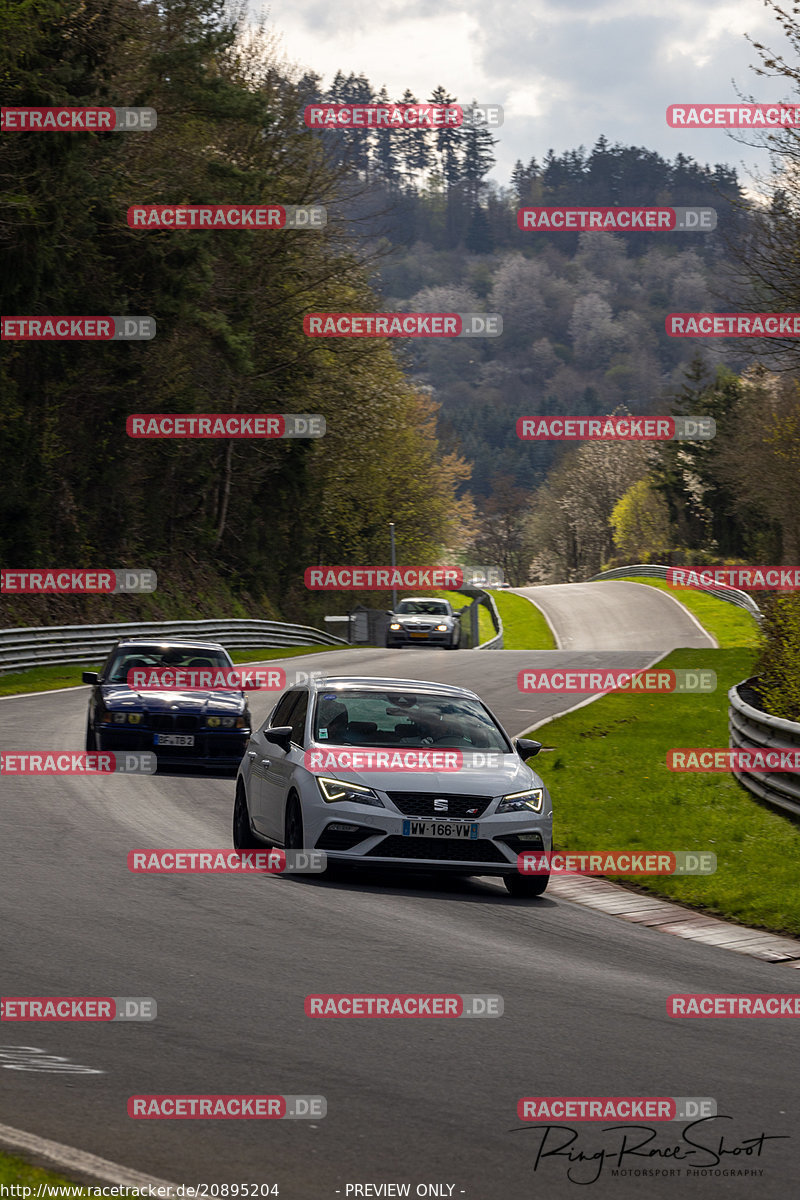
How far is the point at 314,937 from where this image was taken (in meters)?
8.91

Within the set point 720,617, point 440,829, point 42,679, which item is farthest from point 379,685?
point 720,617

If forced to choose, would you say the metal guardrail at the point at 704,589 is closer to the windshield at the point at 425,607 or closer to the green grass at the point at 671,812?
the windshield at the point at 425,607

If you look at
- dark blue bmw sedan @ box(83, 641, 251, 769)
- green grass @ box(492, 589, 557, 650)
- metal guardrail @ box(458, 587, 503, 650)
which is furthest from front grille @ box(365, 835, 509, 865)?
green grass @ box(492, 589, 557, 650)

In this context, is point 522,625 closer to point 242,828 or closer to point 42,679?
point 42,679

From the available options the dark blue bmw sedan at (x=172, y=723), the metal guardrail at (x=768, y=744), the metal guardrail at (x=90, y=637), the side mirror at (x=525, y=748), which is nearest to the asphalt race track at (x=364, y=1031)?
the side mirror at (x=525, y=748)

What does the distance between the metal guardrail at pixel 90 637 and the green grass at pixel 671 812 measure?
308 inches

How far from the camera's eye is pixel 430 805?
1076 cm

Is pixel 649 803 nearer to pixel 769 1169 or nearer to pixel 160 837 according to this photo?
pixel 160 837

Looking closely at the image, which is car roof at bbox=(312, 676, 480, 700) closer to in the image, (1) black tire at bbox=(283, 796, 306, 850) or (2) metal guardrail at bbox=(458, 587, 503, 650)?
(1) black tire at bbox=(283, 796, 306, 850)

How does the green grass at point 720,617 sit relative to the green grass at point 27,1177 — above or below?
below

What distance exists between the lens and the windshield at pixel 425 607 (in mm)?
47875

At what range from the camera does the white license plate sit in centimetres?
1067

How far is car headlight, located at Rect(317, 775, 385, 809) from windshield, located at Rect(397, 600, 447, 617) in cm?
3679

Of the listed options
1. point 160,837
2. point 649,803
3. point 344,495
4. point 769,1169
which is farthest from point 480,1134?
point 344,495
